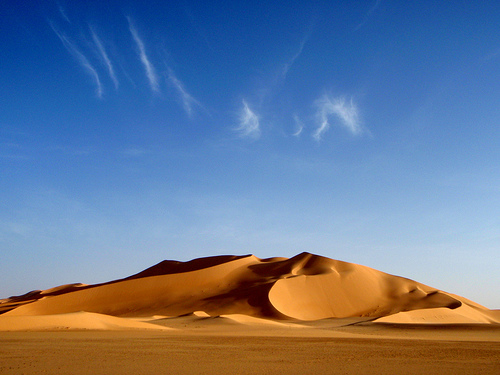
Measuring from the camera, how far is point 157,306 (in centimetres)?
5409

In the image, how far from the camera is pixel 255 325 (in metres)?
37.8

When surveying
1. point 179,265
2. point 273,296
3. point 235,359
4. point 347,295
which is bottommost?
point 235,359

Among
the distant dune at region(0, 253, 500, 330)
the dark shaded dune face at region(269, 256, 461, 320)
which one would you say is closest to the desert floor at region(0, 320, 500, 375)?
the distant dune at region(0, 253, 500, 330)

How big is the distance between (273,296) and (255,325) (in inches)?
523

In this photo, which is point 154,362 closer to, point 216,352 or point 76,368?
point 76,368

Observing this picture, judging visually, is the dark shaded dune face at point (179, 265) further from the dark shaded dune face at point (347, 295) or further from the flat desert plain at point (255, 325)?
the dark shaded dune face at point (347, 295)

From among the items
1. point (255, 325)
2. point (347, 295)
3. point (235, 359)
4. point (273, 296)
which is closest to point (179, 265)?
point (273, 296)

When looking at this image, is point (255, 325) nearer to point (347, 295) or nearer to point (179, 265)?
point (347, 295)

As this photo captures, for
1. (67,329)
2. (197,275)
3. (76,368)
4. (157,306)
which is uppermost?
(197,275)

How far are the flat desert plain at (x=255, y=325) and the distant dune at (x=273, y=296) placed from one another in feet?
0.48

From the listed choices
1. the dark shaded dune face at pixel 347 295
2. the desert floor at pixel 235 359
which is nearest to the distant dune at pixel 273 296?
the dark shaded dune face at pixel 347 295

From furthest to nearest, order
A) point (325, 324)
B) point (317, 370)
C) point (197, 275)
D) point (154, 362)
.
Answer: point (197, 275) → point (325, 324) → point (154, 362) → point (317, 370)

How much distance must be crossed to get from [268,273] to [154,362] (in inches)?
1891

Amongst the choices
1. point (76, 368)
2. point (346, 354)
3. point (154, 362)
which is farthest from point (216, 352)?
point (76, 368)
